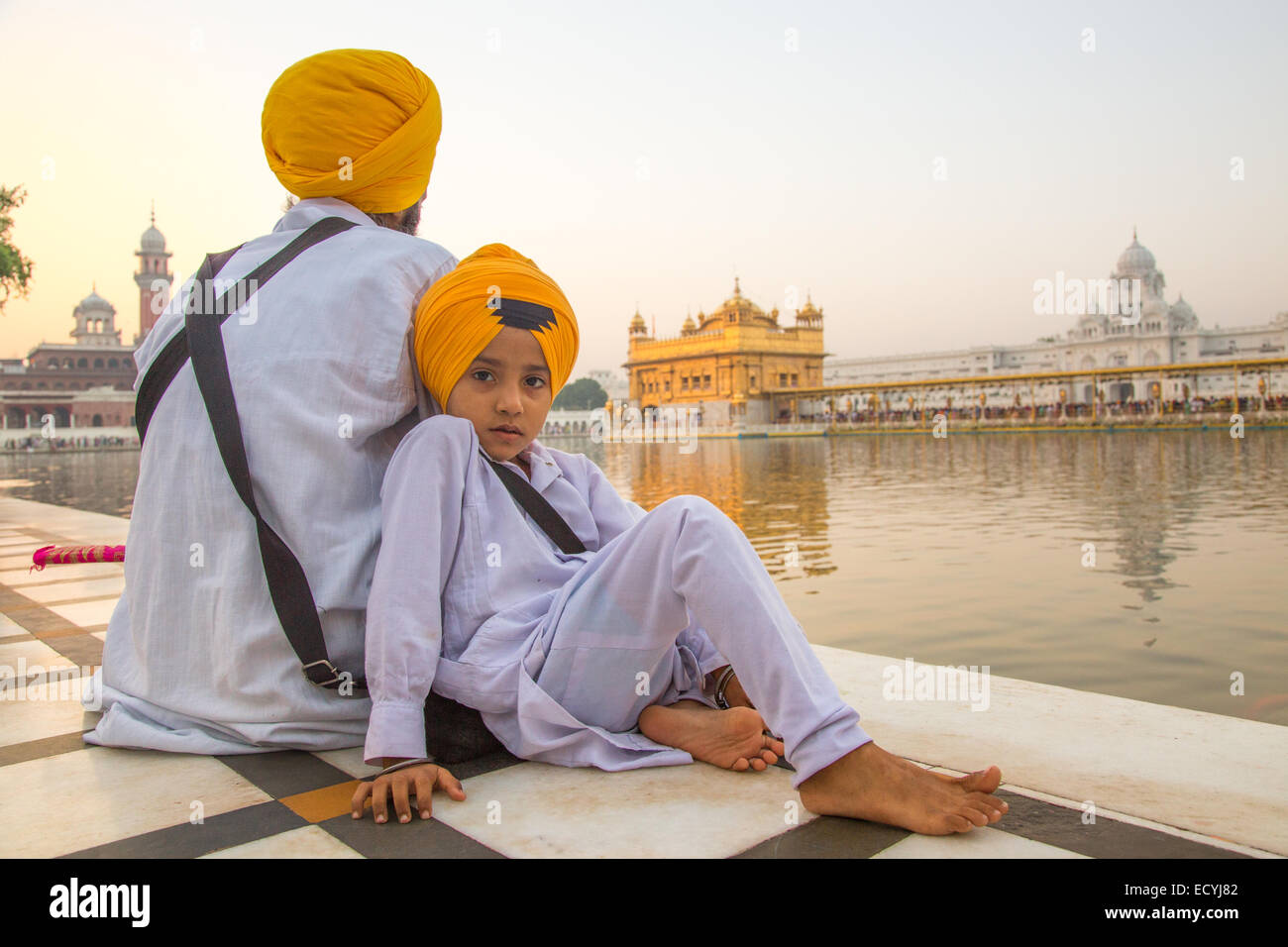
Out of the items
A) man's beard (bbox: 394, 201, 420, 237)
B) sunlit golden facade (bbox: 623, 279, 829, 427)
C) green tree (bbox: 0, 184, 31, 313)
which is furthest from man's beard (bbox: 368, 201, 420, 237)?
sunlit golden facade (bbox: 623, 279, 829, 427)

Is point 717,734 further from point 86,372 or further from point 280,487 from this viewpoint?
point 86,372

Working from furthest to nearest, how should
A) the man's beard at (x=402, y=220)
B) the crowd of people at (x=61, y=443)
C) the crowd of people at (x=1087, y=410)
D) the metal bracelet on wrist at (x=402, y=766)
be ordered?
the crowd of people at (x=61, y=443) < the crowd of people at (x=1087, y=410) < the man's beard at (x=402, y=220) < the metal bracelet on wrist at (x=402, y=766)

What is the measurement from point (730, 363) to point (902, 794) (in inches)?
1867

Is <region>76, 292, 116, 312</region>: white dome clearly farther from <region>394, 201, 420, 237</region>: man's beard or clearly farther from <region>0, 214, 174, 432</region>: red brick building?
<region>394, 201, 420, 237</region>: man's beard

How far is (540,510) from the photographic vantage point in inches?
59.0

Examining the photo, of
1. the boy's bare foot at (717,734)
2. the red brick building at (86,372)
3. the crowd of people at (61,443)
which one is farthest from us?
the red brick building at (86,372)

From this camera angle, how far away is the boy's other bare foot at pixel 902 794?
1.09 m

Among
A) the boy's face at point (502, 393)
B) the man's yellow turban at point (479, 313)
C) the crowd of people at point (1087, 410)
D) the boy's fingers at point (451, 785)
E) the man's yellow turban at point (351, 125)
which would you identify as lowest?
the boy's fingers at point (451, 785)

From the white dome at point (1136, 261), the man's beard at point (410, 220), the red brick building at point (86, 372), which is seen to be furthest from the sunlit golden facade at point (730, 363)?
the man's beard at point (410, 220)

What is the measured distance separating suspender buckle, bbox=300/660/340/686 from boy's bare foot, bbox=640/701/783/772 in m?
0.46

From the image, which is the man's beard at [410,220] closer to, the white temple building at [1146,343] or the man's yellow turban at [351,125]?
the man's yellow turban at [351,125]

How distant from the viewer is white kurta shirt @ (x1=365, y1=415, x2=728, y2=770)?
4.17 feet
